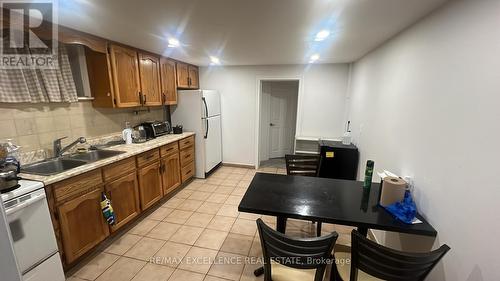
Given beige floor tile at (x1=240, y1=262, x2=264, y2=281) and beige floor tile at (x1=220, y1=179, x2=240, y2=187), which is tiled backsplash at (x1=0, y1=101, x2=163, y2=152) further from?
beige floor tile at (x1=240, y1=262, x2=264, y2=281)

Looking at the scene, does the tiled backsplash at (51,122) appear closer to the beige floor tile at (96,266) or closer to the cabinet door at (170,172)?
the cabinet door at (170,172)

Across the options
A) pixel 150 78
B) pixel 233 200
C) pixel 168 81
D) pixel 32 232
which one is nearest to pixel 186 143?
pixel 168 81

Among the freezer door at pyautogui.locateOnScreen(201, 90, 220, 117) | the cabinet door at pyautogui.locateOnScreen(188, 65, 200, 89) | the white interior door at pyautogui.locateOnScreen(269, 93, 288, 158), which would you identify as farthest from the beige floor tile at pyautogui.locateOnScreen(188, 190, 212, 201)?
the white interior door at pyautogui.locateOnScreen(269, 93, 288, 158)

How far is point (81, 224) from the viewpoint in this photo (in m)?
1.93

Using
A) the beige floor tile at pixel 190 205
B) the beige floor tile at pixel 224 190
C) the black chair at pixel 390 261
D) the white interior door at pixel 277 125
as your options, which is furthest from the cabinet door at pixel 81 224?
the white interior door at pixel 277 125

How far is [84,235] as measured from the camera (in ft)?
6.43

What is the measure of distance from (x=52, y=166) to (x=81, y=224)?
27.7 inches

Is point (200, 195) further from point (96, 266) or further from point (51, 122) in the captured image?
point (51, 122)

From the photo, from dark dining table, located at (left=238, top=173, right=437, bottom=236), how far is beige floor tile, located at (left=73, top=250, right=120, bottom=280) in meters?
1.54

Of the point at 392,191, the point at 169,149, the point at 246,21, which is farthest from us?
the point at 169,149

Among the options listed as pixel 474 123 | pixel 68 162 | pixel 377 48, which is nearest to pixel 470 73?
pixel 474 123

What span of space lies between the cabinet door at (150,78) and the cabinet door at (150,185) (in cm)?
100

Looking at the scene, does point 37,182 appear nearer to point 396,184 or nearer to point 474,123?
point 396,184

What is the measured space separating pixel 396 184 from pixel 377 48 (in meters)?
1.87
